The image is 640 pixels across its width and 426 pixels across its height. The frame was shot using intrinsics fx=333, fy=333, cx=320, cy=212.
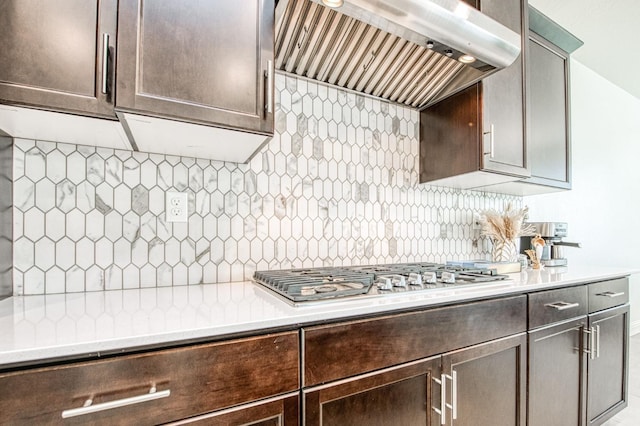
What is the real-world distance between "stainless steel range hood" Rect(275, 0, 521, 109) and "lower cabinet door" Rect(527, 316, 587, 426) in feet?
3.99

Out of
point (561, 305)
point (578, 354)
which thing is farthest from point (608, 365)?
point (561, 305)

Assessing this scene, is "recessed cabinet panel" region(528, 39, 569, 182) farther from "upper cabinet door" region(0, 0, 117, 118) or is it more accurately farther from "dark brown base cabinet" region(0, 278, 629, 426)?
"upper cabinet door" region(0, 0, 117, 118)

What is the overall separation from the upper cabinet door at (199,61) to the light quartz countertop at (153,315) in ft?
1.82

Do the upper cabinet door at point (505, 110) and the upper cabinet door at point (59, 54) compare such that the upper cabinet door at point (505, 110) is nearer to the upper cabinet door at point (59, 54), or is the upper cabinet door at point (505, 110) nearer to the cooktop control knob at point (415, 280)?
the cooktop control knob at point (415, 280)

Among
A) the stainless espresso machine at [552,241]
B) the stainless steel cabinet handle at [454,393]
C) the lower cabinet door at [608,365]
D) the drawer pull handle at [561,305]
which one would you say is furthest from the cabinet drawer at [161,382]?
the stainless espresso machine at [552,241]

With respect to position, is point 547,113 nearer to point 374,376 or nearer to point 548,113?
point 548,113

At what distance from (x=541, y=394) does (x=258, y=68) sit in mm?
1767

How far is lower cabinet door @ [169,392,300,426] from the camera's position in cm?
75

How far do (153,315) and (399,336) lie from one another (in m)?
0.70

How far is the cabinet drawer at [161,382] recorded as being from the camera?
2.02 feet

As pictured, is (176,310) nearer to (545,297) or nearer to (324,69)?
(324,69)

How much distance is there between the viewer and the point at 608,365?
1844 mm

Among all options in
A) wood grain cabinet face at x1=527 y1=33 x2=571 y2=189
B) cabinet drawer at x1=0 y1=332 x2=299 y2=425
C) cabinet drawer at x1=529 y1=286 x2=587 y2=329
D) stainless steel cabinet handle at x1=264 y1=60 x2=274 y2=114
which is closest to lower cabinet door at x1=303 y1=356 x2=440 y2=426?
cabinet drawer at x1=0 y1=332 x2=299 y2=425

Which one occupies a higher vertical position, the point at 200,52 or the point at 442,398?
the point at 200,52
